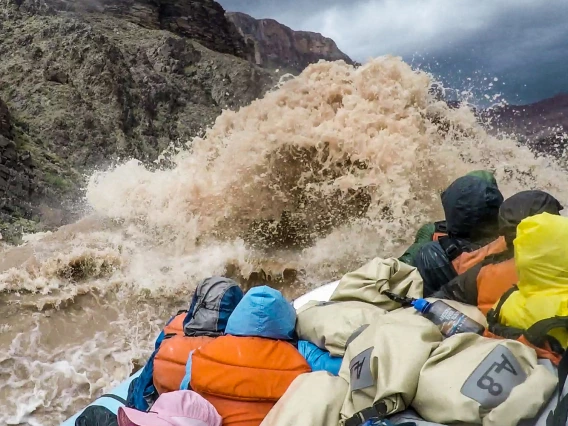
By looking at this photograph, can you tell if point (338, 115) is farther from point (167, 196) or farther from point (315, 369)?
point (315, 369)

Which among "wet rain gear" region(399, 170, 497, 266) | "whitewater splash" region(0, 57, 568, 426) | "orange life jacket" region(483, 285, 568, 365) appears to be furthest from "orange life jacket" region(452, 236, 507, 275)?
"whitewater splash" region(0, 57, 568, 426)

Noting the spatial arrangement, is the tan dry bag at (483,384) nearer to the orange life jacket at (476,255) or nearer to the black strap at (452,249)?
the orange life jacket at (476,255)

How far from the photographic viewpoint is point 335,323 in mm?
1622

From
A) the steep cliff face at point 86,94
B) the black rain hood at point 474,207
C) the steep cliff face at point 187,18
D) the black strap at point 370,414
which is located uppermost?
the steep cliff face at point 187,18

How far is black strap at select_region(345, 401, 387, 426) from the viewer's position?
3.81 ft

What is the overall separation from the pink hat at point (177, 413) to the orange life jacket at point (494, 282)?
835mm

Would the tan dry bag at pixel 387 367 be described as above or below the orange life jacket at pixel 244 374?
above

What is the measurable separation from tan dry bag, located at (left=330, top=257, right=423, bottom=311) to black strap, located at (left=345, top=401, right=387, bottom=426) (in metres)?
0.62

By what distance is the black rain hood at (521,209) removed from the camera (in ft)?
4.98

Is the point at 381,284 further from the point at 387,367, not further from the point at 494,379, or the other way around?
the point at 494,379

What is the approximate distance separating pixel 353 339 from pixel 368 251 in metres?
2.82

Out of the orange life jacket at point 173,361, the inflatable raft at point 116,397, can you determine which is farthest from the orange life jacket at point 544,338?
the inflatable raft at point 116,397

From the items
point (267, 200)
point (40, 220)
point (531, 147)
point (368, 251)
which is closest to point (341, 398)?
point (368, 251)

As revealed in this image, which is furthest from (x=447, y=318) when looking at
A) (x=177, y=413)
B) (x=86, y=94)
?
(x=86, y=94)
